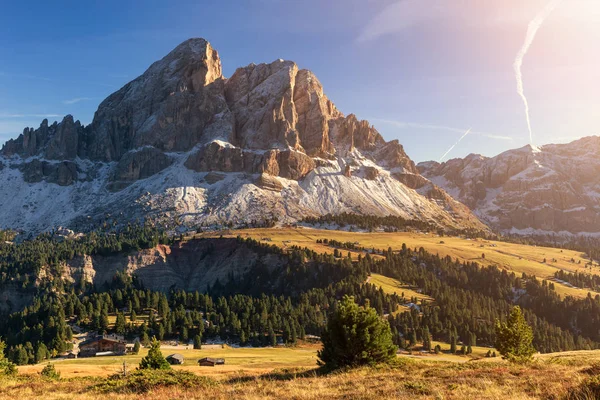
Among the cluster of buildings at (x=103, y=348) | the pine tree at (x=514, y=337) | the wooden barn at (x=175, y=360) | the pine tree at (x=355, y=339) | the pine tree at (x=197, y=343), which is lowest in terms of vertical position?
the pine tree at (x=197, y=343)

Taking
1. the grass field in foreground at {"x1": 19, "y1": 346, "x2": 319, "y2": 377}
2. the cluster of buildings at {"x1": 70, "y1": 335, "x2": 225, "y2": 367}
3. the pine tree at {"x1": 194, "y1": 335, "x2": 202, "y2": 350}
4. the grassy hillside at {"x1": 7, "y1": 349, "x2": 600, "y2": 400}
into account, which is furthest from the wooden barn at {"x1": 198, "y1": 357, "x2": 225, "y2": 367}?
the grassy hillside at {"x1": 7, "y1": 349, "x2": 600, "y2": 400}

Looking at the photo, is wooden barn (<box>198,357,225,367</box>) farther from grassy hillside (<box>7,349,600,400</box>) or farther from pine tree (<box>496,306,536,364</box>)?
grassy hillside (<box>7,349,600,400</box>)

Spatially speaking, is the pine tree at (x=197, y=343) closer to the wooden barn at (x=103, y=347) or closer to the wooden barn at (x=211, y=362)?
the wooden barn at (x=103, y=347)

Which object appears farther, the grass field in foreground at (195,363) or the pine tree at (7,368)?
the grass field in foreground at (195,363)

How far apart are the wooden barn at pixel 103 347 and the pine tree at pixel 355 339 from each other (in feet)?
275

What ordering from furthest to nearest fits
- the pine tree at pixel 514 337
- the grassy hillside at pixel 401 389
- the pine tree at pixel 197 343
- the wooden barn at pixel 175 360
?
the pine tree at pixel 197 343
the wooden barn at pixel 175 360
the pine tree at pixel 514 337
the grassy hillside at pixel 401 389

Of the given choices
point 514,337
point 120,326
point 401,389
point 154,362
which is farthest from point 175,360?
point 401,389

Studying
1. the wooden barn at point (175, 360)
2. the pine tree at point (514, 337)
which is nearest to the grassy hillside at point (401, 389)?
the pine tree at point (514, 337)

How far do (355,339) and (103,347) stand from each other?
92.1 metres

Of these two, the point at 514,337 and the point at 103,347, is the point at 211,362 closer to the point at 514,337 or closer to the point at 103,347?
the point at 103,347

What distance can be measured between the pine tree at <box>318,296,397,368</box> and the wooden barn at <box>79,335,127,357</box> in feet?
275

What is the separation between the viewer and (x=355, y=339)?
4234 cm

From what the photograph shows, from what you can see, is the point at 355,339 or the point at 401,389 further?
the point at 355,339

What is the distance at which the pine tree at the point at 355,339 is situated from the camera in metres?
42.1
